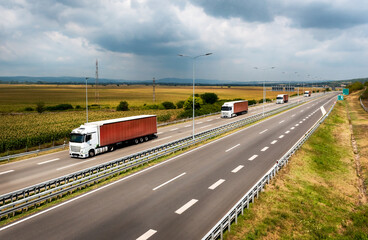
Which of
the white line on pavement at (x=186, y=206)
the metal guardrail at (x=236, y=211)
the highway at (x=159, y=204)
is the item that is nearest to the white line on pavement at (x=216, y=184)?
the highway at (x=159, y=204)

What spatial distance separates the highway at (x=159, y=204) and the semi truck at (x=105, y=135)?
8272 mm

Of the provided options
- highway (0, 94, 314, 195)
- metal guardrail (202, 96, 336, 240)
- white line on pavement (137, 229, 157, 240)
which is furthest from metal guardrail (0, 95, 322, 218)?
metal guardrail (202, 96, 336, 240)

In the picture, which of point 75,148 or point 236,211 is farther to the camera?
point 75,148

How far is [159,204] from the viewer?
14.7m

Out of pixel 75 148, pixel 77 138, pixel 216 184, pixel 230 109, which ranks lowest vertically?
pixel 216 184

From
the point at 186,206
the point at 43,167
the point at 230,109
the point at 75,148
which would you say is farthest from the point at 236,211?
the point at 230,109

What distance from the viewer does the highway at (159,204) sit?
11930mm

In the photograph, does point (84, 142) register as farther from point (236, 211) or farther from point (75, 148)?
point (236, 211)

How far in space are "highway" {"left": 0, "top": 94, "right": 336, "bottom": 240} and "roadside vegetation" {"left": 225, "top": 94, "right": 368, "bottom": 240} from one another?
158 centimetres

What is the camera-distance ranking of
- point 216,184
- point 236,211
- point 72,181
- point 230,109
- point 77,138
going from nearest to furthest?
point 236,211, point 216,184, point 72,181, point 77,138, point 230,109

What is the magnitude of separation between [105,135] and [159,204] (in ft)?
49.8

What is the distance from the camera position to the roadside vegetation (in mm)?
12414

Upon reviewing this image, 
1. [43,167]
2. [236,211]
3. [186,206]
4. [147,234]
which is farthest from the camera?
[43,167]

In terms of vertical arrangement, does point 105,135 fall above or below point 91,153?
above
